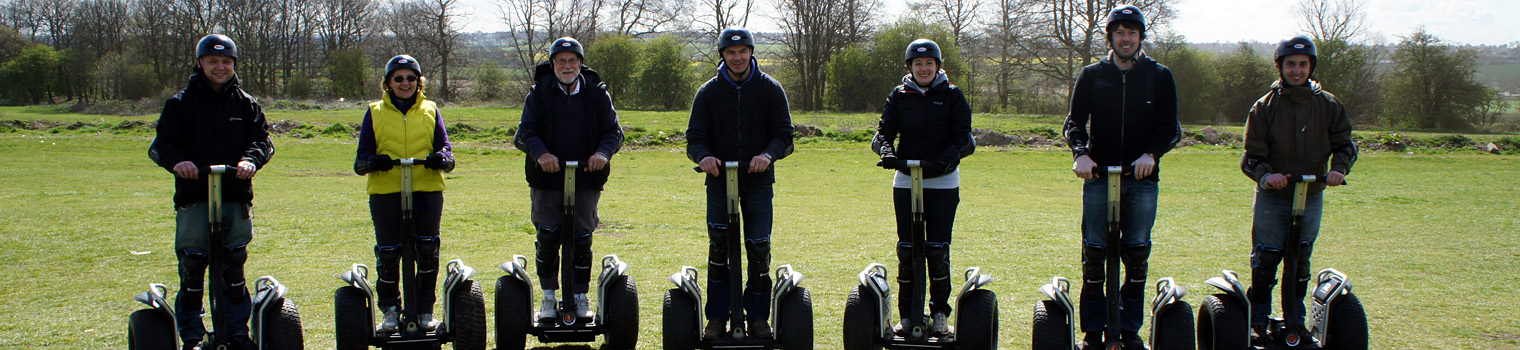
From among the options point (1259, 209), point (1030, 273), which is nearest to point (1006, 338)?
point (1259, 209)

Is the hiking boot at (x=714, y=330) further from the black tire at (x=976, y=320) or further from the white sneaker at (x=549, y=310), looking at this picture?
the black tire at (x=976, y=320)

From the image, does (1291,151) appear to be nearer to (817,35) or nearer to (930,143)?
(930,143)

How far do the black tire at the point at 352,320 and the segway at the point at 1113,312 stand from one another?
3489mm

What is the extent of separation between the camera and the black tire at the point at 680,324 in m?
4.95

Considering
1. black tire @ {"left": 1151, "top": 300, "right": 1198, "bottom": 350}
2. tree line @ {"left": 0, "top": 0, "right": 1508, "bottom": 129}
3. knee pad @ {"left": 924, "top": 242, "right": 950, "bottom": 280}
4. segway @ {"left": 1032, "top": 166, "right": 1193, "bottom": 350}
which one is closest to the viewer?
segway @ {"left": 1032, "top": 166, "right": 1193, "bottom": 350}

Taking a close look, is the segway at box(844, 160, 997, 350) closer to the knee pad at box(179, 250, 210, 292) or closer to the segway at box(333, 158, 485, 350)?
the segway at box(333, 158, 485, 350)

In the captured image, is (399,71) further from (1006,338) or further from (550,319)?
(1006,338)

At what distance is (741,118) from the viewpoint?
501cm

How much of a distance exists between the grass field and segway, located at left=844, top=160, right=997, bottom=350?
0.71 meters

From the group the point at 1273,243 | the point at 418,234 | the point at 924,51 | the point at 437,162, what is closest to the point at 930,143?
the point at 924,51

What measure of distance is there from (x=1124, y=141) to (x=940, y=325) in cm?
136

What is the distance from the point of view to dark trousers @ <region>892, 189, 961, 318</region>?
4.88 metres

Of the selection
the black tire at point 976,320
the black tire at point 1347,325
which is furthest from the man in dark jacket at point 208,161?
the black tire at point 1347,325

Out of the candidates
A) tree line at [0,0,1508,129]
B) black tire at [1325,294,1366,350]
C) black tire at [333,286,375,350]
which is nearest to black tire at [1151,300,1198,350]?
black tire at [1325,294,1366,350]
